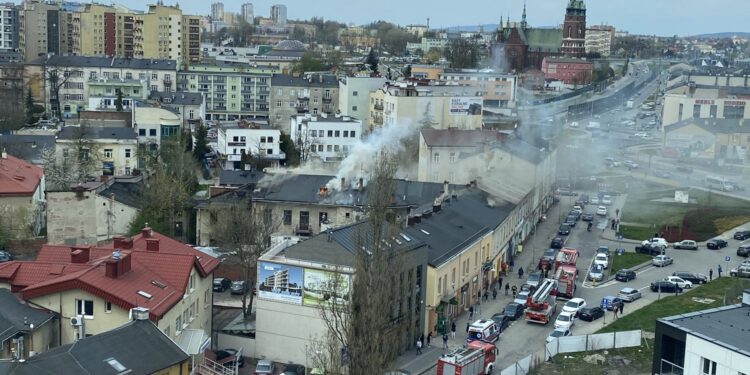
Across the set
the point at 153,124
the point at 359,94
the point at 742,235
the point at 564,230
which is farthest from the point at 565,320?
the point at 359,94

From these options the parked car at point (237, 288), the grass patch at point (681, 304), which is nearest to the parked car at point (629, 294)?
the grass patch at point (681, 304)

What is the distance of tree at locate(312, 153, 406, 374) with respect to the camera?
44.7 ft

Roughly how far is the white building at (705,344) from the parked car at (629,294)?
248 inches

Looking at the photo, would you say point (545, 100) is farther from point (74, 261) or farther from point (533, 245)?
point (74, 261)

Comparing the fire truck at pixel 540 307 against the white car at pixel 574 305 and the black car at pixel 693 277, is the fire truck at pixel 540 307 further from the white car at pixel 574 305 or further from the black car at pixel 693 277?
the black car at pixel 693 277

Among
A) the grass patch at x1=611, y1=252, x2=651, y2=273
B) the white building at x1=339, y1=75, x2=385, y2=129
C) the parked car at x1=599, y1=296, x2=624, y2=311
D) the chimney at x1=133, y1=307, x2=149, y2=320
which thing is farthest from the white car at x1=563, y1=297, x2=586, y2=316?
the white building at x1=339, y1=75, x2=385, y2=129

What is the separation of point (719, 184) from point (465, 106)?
10.5 metres

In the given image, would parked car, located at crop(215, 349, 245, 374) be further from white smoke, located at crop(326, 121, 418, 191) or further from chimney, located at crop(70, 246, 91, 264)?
white smoke, located at crop(326, 121, 418, 191)

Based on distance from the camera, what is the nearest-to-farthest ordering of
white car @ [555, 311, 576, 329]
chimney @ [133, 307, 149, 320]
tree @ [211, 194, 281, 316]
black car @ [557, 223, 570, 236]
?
chimney @ [133, 307, 149, 320] < white car @ [555, 311, 576, 329] < tree @ [211, 194, 281, 316] < black car @ [557, 223, 570, 236]

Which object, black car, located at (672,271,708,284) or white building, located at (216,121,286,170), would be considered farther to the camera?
white building, located at (216,121,286,170)

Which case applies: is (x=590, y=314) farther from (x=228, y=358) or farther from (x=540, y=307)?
(x=228, y=358)

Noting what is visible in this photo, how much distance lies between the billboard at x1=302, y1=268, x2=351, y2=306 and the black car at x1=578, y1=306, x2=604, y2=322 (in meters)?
6.12

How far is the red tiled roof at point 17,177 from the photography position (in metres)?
26.1

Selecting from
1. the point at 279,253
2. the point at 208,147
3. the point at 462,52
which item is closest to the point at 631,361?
the point at 279,253
